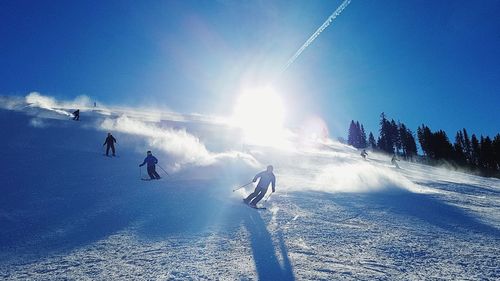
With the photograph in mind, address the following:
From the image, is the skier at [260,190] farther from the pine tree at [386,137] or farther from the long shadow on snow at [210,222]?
the pine tree at [386,137]

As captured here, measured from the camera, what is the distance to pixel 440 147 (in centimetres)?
9519

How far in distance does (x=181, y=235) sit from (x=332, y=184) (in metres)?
13.4

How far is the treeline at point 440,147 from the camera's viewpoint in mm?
87562

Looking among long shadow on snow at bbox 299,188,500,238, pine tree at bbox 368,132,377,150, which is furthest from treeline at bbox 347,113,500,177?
long shadow on snow at bbox 299,188,500,238

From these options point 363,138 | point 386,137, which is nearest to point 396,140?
point 386,137

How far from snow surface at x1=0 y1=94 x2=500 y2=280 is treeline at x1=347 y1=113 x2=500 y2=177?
262 feet

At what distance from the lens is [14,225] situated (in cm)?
959

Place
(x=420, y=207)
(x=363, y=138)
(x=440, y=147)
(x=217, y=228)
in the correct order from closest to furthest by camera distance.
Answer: (x=217, y=228) → (x=420, y=207) → (x=440, y=147) → (x=363, y=138)

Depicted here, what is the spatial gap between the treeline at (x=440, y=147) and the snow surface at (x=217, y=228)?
3143 inches

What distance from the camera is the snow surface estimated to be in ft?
22.8

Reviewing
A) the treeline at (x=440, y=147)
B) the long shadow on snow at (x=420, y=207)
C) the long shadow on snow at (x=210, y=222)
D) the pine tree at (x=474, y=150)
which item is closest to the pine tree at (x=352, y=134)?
the treeline at (x=440, y=147)

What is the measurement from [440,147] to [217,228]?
340 ft

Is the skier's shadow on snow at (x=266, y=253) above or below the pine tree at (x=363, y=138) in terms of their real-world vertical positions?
A: below

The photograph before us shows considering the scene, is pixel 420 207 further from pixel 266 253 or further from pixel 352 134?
pixel 352 134
